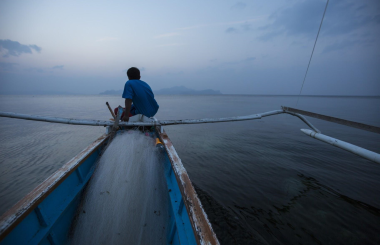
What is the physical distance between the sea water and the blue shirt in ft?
5.35

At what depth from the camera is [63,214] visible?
1988 millimetres

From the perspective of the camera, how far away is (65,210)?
202 cm

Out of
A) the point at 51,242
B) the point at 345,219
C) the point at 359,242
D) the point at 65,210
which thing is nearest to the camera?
the point at 51,242

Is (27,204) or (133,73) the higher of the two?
(133,73)

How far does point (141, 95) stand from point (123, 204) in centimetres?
266

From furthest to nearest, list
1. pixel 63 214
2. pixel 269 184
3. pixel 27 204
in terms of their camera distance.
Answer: pixel 269 184, pixel 63 214, pixel 27 204

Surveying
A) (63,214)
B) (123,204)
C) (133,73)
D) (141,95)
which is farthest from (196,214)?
(133,73)

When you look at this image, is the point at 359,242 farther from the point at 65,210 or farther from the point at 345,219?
the point at 65,210

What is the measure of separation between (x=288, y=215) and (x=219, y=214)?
150cm

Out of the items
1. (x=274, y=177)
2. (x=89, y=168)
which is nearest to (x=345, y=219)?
(x=274, y=177)

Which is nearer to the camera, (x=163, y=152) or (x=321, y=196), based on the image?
(x=163, y=152)

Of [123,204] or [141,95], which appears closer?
[123,204]

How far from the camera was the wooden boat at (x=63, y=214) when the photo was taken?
134 cm

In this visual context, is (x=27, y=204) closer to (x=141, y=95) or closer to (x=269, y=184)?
(x=141, y=95)
